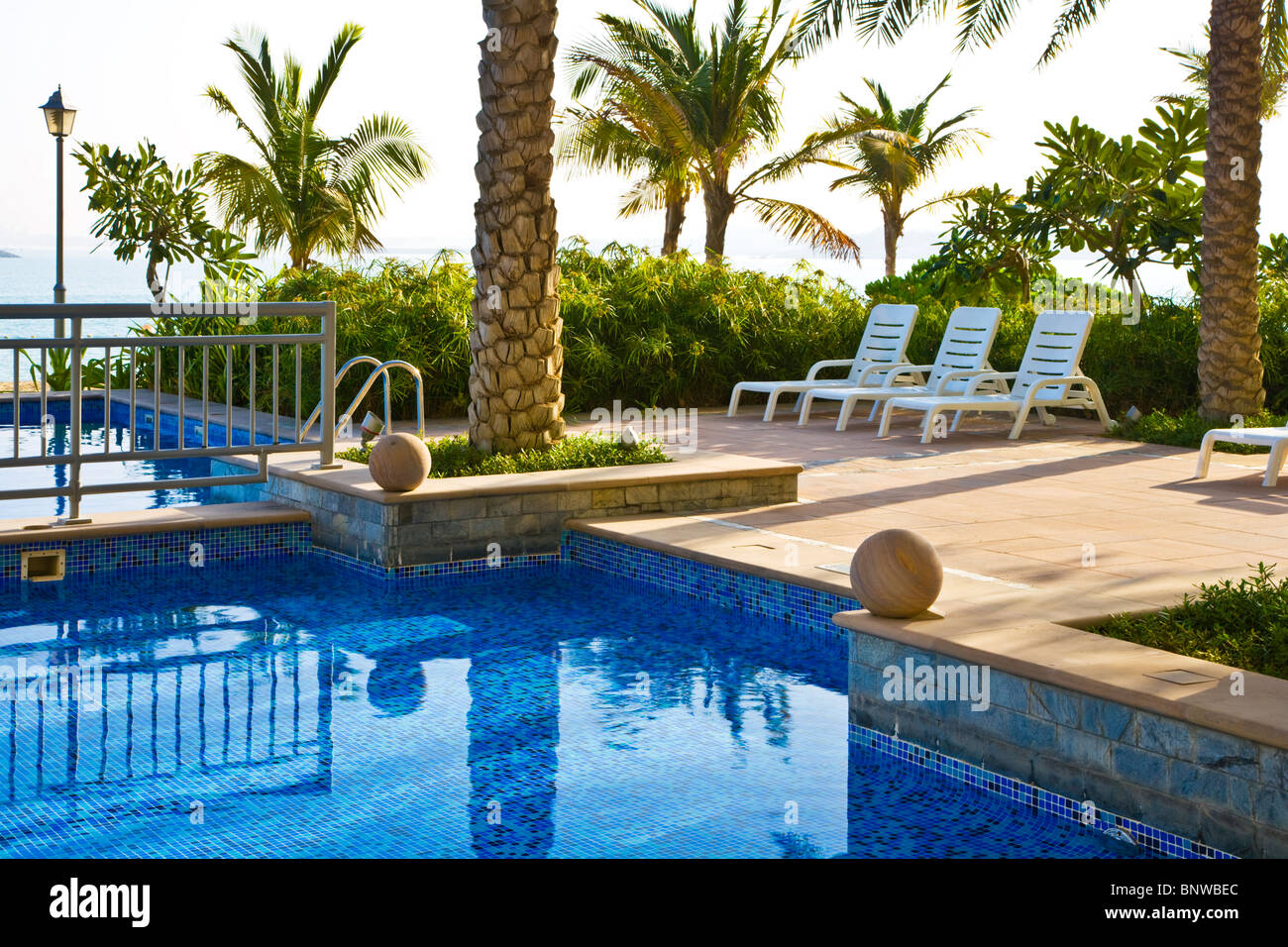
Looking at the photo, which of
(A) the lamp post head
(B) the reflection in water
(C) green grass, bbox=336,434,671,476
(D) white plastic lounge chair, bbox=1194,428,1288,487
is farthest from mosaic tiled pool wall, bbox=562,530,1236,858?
(A) the lamp post head

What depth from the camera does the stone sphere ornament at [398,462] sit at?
7449mm

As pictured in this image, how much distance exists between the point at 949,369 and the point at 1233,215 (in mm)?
2841

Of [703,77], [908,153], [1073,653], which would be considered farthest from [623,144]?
[1073,653]

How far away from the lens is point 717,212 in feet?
69.4

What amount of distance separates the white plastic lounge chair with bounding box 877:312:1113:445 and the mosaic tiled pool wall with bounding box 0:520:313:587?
19.1ft

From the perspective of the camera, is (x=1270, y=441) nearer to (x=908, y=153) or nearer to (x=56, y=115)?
(x=56, y=115)

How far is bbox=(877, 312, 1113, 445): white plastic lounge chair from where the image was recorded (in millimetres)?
11906

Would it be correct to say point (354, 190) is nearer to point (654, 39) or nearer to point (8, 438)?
point (654, 39)

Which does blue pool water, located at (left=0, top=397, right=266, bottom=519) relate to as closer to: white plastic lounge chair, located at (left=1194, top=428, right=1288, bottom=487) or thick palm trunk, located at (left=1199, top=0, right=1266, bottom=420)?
white plastic lounge chair, located at (left=1194, top=428, right=1288, bottom=487)

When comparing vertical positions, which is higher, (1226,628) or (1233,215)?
(1233,215)

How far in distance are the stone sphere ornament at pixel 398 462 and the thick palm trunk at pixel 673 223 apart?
14.9 metres

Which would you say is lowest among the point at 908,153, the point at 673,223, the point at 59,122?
the point at 673,223

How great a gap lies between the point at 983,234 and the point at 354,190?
31.1ft
